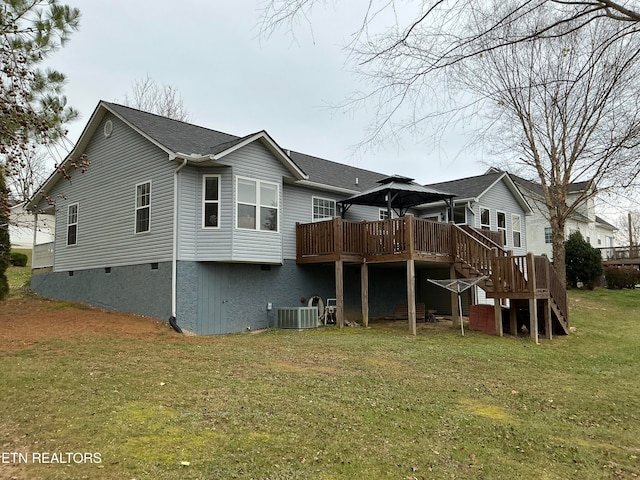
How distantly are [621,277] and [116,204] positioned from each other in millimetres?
27519

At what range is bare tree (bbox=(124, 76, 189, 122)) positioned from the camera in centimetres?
2956

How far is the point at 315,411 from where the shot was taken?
530 cm

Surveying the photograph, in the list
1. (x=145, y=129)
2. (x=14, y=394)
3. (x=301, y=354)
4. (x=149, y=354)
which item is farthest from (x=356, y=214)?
(x=14, y=394)

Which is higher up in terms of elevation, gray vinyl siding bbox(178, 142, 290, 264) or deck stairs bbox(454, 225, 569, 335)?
gray vinyl siding bbox(178, 142, 290, 264)

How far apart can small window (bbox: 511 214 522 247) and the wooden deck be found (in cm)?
829

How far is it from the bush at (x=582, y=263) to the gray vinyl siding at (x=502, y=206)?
675cm

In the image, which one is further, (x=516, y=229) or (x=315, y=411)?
(x=516, y=229)

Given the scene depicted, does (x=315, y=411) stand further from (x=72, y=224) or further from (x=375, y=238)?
(x=72, y=224)

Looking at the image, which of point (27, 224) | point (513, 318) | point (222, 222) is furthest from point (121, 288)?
point (513, 318)

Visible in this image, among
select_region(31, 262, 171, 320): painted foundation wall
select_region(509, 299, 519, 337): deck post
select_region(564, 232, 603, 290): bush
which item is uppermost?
select_region(564, 232, 603, 290): bush

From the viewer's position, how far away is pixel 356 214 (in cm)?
1714

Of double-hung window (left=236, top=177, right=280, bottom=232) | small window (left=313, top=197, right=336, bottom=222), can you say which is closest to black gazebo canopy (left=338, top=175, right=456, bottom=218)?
small window (left=313, top=197, right=336, bottom=222)

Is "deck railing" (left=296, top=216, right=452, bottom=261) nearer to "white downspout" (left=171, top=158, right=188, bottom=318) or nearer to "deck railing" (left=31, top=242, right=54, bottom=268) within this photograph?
"white downspout" (left=171, top=158, right=188, bottom=318)

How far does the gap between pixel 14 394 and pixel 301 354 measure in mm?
4637
